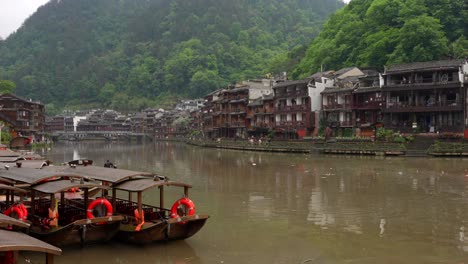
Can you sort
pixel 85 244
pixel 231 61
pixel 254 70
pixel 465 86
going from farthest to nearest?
pixel 231 61 → pixel 254 70 → pixel 465 86 → pixel 85 244

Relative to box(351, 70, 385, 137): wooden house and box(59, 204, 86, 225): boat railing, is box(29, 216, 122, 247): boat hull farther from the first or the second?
box(351, 70, 385, 137): wooden house

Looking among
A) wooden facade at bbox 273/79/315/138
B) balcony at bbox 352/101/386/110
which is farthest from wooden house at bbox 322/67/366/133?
wooden facade at bbox 273/79/315/138

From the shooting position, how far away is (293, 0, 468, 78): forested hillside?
74750mm

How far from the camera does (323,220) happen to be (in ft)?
67.4

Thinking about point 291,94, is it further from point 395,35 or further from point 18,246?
point 18,246

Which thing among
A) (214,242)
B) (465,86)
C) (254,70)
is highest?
(254,70)

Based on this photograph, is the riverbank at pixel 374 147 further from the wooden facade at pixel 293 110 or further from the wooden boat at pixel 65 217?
the wooden boat at pixel 65 217

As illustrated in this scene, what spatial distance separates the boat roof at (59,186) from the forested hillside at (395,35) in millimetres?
67764

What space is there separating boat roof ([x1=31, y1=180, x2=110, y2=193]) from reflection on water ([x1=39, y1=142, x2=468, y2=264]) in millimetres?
2135

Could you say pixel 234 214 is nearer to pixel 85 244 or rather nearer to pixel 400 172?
pixel 85 244

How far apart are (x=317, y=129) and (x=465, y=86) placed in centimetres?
2322

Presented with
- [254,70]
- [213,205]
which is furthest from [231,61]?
[213,205]

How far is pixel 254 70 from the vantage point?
170625mm

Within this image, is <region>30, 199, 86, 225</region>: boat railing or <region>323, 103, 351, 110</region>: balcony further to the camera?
<region>323, 103, 351, 110</region>: balcony
